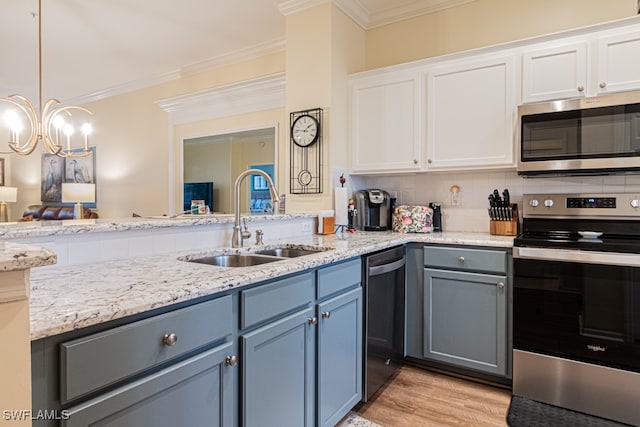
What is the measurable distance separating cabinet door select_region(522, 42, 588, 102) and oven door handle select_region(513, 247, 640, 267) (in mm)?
988

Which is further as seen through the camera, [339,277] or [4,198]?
[4,198]

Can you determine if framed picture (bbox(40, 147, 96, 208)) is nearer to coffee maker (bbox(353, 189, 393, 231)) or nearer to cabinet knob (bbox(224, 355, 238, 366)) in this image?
coffee maker (bbox(353, 189, 393, 231))

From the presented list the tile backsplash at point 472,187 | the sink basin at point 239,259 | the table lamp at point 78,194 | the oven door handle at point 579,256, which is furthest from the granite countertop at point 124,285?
the table lamp at point 78,194

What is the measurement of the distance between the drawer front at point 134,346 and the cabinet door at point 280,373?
0.19 metres

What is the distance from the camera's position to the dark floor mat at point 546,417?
1.93 metres

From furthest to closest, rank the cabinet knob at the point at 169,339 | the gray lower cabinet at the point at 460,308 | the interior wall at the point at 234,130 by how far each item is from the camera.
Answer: the interior wall at the point at 234,130 → the gray lower cabinet at the point at 460,308 → the cabinet knob at the point at 169,339

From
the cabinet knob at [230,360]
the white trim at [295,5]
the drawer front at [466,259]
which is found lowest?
the cabinet knob at [230,360]

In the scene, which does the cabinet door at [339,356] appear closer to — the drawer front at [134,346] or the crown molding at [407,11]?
the drawer front at [134,346]

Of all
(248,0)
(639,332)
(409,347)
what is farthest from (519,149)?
(248,0)

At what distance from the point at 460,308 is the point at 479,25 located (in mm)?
2139

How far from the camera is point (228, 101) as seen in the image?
4.33 metres

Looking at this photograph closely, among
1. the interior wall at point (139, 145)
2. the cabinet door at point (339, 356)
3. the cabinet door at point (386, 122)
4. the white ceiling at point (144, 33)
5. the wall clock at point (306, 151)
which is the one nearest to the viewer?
the cabinet door at point (339, 356)

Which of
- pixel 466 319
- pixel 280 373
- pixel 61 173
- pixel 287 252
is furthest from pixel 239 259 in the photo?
pixel 61 173

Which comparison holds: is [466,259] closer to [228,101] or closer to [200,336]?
[200,336]
